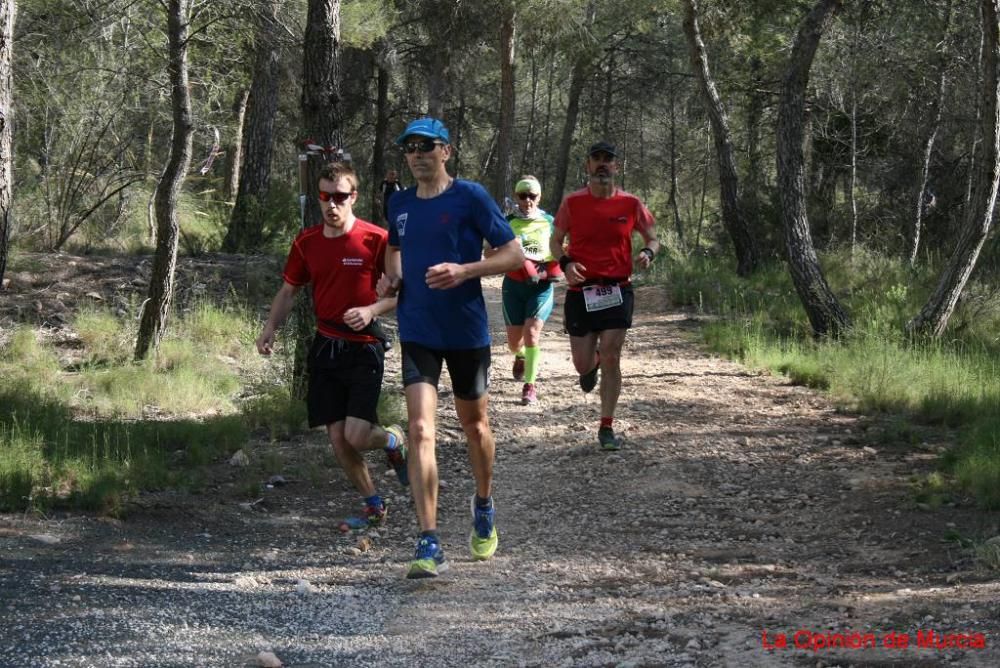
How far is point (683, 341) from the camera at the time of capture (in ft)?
46.8

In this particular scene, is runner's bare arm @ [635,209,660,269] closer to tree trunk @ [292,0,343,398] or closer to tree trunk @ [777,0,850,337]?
tree trunk @ [292,0,343,398]

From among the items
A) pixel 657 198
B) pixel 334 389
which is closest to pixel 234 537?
pixel 334 389

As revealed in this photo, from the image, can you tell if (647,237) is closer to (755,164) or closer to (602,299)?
(602,299)

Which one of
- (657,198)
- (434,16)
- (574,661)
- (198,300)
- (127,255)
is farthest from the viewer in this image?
(657,198)

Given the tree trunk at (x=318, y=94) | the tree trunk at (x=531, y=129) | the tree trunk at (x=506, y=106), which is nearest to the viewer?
the tree trunk at (x=318, y=94)

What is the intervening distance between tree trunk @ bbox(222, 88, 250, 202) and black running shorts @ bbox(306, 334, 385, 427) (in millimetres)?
17780

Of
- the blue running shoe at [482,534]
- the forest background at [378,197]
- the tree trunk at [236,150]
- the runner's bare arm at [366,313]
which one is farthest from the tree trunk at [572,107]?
the blue running shoe at [482,534]

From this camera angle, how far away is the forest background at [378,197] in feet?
29.9

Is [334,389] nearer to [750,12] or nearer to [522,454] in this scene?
[522,454]

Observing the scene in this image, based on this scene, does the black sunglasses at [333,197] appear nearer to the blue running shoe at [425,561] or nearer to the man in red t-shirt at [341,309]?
the man in red t-shirt at [341,309]

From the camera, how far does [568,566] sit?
6207 millimetres

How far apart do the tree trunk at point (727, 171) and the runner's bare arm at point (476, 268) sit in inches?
582

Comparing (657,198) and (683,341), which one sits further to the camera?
(657,198)

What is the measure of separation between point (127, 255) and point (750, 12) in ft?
38.8
